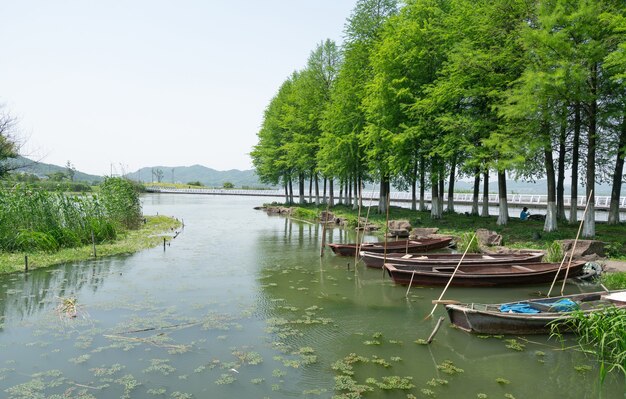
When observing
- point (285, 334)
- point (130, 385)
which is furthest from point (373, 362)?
point (130, 385)

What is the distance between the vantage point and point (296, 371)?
852 cm

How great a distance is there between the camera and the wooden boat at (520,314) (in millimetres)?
10109

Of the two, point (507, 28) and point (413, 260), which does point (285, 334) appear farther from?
point (507, 28)

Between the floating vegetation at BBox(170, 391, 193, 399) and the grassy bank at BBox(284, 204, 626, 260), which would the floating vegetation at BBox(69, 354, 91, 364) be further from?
the grassy bank at BBox(284, 204, 626, 260)

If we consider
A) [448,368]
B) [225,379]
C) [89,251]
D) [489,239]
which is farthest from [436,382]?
[89,251]

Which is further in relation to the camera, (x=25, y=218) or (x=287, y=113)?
(x=287, y=113)

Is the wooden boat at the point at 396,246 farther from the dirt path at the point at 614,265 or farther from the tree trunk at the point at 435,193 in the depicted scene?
the tree trunk at the point at 435,193

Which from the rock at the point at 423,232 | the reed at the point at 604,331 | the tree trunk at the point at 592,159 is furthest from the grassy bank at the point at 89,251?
the tree trunk at the point at 592,159

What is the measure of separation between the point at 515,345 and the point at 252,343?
5892 mm

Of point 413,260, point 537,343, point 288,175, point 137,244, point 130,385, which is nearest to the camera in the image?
point 130,385

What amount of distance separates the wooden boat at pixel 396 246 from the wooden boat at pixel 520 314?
9.04 metres

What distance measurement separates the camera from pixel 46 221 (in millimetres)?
19609

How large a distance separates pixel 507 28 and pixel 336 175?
21.2 metres

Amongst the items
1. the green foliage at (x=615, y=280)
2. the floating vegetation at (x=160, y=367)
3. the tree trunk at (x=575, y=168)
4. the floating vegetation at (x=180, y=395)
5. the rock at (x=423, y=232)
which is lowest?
the floating vegetation at (x=180, y=395)
